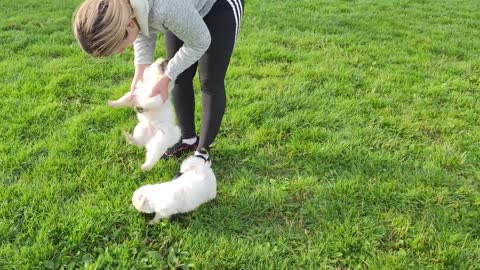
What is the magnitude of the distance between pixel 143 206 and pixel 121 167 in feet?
2.29

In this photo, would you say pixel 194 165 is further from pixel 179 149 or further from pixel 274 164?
pixel 274 164

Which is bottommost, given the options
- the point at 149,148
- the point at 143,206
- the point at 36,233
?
the point at 36,233

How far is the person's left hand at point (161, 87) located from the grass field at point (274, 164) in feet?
2.51

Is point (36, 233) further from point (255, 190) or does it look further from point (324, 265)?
point (324, 265)

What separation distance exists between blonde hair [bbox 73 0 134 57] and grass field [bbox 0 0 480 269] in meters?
1.10


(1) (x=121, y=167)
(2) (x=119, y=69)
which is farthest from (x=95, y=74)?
(1) (x=121, y=167)

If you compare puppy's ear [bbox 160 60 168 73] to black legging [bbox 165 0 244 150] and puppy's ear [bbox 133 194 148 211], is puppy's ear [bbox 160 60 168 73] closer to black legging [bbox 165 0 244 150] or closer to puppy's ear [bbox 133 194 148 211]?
black legging [bbox 165 0 244 150]

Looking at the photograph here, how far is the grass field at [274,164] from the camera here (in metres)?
2.55

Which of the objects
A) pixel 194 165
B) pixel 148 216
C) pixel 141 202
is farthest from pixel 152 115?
pixel 148 216

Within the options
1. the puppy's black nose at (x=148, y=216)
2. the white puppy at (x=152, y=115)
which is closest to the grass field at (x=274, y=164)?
the puppy's black nose at (x=148, y=216)

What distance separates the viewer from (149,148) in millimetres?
2789

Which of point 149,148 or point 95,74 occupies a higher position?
point 149,148

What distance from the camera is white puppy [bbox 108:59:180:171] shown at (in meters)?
2.53

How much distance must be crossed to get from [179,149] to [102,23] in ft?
4.47
